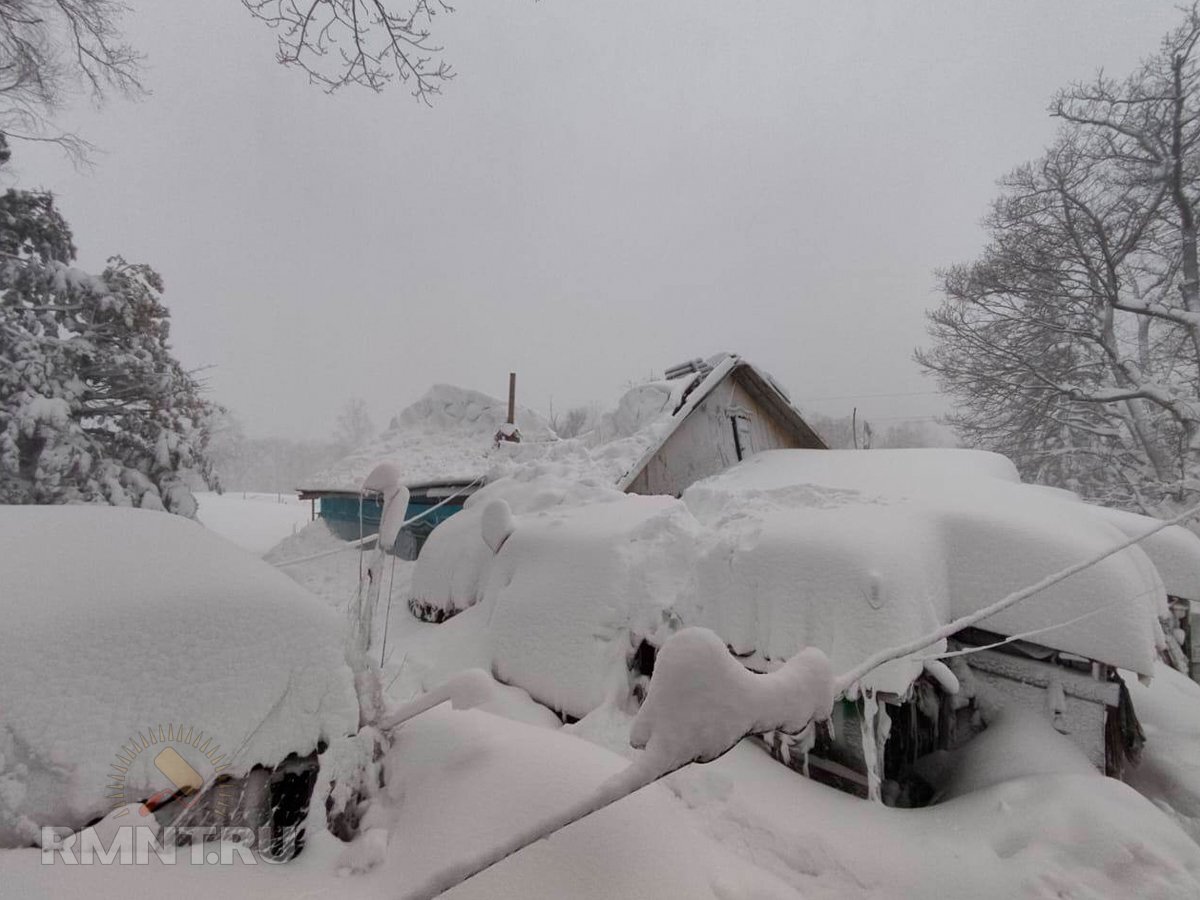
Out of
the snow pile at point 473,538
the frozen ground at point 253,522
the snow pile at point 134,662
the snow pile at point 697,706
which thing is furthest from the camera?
the frozen ground at point 253,522

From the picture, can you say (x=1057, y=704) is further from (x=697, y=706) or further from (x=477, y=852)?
(x=477, y=852)

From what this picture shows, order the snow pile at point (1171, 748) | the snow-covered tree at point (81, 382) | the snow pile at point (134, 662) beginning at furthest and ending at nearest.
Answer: the snow-covered tree at point (81, 382)
the snow pile at point (1171, 748)
the snow pile at point (134, 662)

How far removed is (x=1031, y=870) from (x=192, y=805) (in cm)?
341

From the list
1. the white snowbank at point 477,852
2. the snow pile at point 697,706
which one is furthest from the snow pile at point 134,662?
the snow pile at point 697,706

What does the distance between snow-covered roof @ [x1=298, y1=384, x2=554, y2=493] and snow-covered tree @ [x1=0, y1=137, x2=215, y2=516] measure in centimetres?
380

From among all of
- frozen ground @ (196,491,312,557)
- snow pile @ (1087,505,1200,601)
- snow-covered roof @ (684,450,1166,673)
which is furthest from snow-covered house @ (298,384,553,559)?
snow pile @ (1087,505,1200,601)

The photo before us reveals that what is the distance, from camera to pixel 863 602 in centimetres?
314

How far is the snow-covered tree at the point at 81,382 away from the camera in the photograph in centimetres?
867

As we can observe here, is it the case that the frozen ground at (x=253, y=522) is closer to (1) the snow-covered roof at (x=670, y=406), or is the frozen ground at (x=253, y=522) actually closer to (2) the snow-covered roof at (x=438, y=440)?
(2) the snow-covered roof at (x=438, y=440)

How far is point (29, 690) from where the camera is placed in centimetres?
115

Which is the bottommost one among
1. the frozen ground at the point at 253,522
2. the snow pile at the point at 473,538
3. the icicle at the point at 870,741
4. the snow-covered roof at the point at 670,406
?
the frozen ground at the point at 253,522

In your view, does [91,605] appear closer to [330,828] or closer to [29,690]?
[29,690]

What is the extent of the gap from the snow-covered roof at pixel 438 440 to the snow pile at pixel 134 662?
10.5 metres

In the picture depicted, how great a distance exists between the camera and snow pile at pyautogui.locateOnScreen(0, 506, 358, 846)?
44.2 inches
